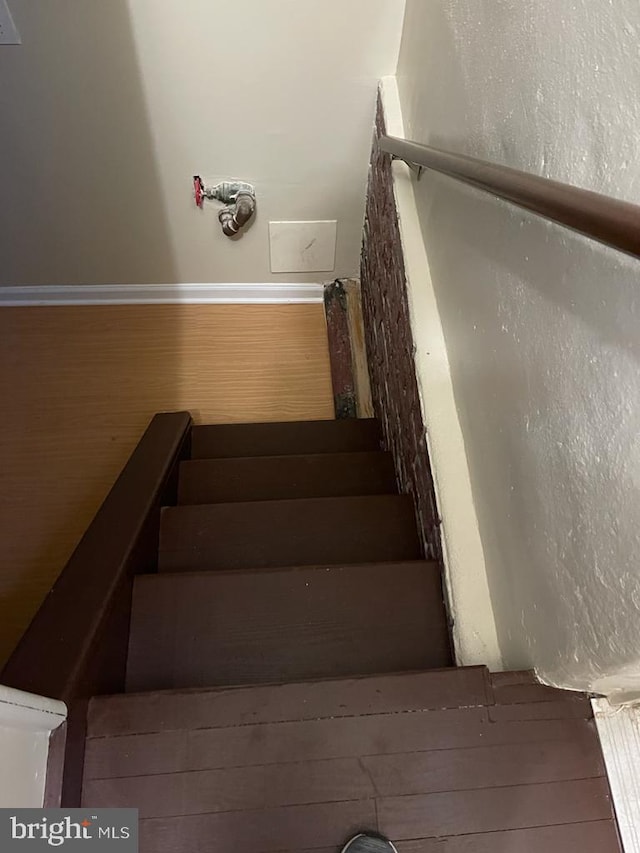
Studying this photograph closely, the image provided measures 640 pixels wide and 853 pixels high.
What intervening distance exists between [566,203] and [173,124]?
195cm

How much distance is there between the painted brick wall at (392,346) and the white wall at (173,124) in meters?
0.21

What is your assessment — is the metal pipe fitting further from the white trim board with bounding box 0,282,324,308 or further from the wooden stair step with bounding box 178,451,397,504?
the wooden stair step with bounding box 178,451,397,504

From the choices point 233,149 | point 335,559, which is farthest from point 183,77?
point 335,559

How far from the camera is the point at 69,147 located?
7.39 ft

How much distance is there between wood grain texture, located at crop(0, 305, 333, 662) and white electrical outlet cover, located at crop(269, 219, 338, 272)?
226 millimetres

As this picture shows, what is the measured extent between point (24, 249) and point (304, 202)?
3.90ft

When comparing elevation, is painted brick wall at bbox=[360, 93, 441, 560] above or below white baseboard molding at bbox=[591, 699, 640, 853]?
above

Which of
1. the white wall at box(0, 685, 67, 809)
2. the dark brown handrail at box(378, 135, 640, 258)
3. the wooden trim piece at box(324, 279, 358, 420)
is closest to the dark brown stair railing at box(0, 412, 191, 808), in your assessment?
the white wall at box(0, 685, 67, 809)

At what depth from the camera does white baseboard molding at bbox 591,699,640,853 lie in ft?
3.46

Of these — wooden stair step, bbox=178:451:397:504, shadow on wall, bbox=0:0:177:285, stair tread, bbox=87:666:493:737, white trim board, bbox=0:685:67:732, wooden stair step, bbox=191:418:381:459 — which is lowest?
white trim board, bbox=0:685:67:732

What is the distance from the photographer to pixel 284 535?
168 centimetres

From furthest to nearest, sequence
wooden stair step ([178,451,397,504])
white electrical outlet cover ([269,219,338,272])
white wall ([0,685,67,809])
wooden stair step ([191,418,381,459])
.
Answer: white electrical outlet cover ([269,219,338,272]) < wooden stair step ([191,418,381,459]) < wooden stair step ([178,451,397,504]) < white wall ([0,685,67,809])

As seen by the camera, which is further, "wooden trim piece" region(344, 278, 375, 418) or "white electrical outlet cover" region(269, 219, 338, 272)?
"wooden trim piece" region(344, 278, 375, 418)

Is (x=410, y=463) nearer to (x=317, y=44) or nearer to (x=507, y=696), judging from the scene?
(x=507, y=696)
